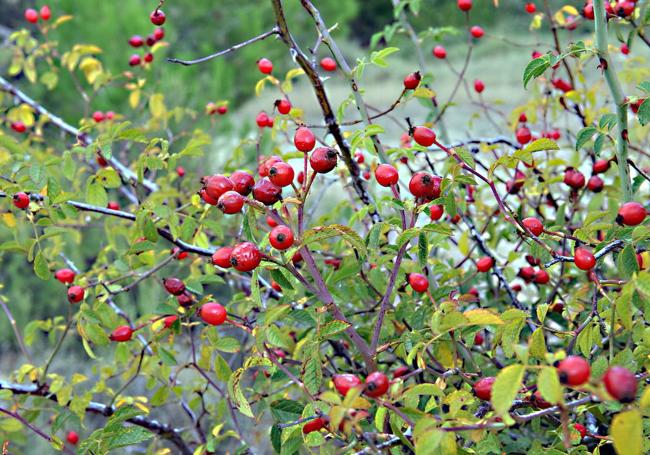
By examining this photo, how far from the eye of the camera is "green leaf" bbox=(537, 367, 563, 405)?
59 cm

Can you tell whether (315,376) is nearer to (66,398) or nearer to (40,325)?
(66,398)

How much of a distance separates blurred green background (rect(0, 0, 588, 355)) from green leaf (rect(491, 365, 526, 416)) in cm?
79

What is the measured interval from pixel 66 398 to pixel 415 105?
32.0 feet

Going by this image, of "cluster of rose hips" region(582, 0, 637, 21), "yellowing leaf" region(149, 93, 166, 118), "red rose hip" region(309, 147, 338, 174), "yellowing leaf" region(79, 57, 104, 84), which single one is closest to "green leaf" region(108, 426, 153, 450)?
"red rose hip" region(309, 147, 338, 174)

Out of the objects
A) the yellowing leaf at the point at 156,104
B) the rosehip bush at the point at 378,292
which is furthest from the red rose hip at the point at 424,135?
the yellowing leaf at the point at 156,104

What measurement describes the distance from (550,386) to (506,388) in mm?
53

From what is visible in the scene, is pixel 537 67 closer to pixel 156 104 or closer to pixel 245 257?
pixel 245 257

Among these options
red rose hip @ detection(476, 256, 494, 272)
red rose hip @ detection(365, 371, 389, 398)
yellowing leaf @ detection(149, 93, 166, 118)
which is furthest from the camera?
yellowing leaf @ detection(149, 93, 166, 118)

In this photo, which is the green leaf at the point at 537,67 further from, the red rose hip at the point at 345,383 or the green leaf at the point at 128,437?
the green leaf at the point at 128,437

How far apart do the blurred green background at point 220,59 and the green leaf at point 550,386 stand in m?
0.83

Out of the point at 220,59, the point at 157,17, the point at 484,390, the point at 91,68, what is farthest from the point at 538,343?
the point at 220,59

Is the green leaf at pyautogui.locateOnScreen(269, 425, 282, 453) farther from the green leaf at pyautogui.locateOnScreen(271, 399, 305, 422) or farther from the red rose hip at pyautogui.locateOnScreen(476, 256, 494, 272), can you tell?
the red rose hip at pyautogui.locateOnScreen(476, 256, 494, 272)

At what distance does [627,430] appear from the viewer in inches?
22.8

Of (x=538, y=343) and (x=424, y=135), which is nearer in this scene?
(x=538, y=343)
